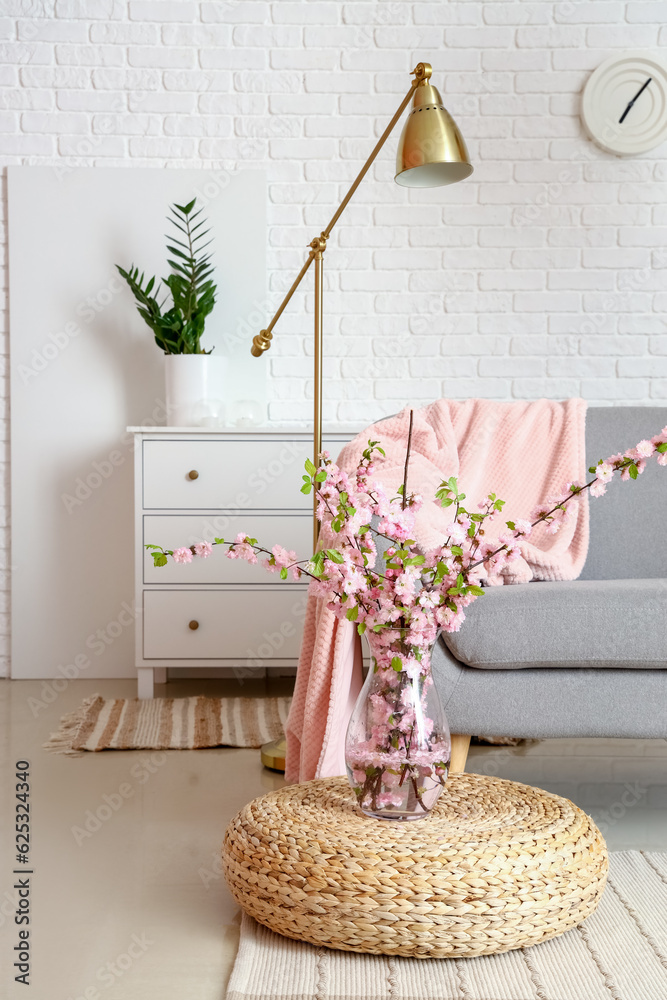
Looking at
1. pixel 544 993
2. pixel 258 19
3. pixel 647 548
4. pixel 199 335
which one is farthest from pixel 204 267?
pixel 544 993

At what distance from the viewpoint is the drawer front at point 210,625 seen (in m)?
2.96

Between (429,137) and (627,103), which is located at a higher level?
(627,103)

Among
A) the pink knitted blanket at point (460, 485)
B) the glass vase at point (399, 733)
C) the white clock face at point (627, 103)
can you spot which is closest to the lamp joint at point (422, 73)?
the pink knitted blanket at point (460, 485)

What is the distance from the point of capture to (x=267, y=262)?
3.38 metres

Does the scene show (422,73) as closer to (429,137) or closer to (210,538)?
(429,137)

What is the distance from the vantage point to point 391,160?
11.0 feet

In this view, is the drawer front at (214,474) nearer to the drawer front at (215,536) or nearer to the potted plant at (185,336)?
the drawer front at (215,536)

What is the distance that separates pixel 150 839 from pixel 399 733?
28.4 inches

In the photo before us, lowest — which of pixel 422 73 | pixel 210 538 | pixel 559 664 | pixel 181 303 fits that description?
pixel 559 664

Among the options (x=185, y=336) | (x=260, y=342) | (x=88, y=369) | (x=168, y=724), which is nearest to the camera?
(x=260, y=342)

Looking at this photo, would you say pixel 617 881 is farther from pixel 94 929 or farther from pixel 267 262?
pixel 267 262

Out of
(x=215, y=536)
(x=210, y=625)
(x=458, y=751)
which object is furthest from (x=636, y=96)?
(x=458, y=751)

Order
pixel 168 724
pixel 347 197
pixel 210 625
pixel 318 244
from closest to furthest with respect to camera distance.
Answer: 1. pixel 347 197
2. pixel 318 244
3. pixel 168 724
4. pixel 210 625

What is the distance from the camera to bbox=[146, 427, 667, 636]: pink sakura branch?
1205 mm
